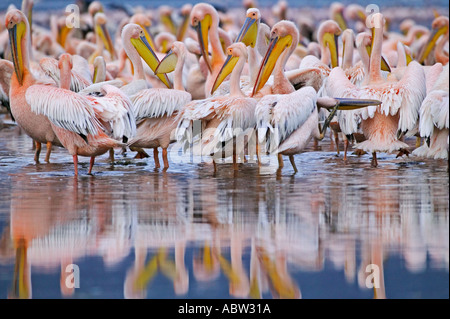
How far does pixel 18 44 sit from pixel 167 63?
158cm

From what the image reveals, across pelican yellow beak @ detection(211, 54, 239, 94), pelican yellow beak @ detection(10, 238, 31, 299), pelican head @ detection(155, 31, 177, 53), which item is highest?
pelican head @ detection(155, 31, 177, 53)

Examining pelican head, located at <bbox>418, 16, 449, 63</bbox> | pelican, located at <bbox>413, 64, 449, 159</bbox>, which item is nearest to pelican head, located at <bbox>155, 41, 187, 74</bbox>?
pelican, located at <bbox>413, 64, 449, 159</bbox>

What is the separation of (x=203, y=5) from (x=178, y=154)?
2250 millimetres

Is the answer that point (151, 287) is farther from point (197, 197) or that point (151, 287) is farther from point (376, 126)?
point (376, 126)

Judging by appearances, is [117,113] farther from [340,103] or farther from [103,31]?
[103,31]

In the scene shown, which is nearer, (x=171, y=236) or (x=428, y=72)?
(x=171, y=236)

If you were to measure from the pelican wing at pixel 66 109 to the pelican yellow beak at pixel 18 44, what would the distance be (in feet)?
3.29

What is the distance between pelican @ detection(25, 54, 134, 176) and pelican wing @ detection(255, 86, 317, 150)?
1158mm

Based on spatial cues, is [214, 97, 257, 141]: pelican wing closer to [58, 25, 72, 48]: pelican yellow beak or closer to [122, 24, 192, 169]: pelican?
[122, 24, 192, 169]: pelican

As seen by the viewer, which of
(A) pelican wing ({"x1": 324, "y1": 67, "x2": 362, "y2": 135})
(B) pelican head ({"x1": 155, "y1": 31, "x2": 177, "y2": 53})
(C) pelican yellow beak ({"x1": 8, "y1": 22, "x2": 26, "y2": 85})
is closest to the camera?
(A) pelican wing ({"x1": 324, "y1": 67, "x2": 362, "y2": 135})

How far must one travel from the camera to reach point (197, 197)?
6.69 m

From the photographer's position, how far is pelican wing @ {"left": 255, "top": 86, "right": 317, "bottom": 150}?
305 inches

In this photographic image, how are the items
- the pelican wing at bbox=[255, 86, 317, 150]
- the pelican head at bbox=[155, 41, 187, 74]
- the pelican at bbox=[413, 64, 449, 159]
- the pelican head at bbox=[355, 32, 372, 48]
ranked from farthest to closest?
the pelican head at bbox=[355, 32, 372, 48] < the pelican head at bbox=[155, 41, 187, 74] < the pelican at bbox=[413, 64, 449, 159] < the pelican wing at bbox=[255, 86, 317, 150]
